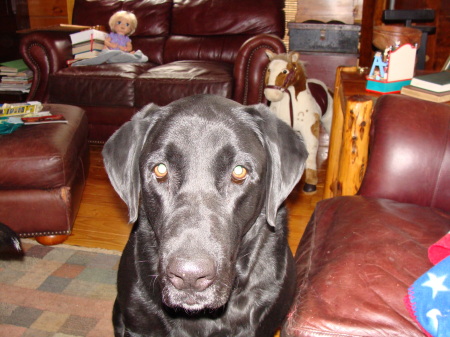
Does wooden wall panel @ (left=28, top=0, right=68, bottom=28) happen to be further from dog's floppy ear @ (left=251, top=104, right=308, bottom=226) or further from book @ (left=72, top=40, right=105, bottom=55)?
dog's floppy ear @ (left=251, top=104, right=308, bottom=226)

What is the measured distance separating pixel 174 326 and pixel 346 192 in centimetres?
125

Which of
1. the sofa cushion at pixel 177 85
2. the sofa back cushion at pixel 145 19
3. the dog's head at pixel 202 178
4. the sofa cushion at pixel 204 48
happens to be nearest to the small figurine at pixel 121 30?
the sofa back cushion at pixel 145 19

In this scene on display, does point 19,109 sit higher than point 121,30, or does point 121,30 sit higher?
point 121,30

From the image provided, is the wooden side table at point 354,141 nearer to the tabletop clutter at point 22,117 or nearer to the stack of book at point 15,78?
the tabletop clutter at point 22,117

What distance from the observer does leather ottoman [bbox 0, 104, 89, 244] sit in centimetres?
243

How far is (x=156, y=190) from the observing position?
1.38m

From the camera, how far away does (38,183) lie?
248 cm

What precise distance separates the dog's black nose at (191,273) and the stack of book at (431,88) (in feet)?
Result: 6.00

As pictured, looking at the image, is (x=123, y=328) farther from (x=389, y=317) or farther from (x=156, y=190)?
(x=389, y=317)

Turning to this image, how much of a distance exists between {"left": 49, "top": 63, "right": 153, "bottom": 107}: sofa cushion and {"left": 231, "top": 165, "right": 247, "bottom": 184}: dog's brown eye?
9.26 feet

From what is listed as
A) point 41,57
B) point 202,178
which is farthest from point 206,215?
point 41,57

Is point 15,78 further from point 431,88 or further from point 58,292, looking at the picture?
point 431,88

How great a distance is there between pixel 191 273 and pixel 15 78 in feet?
13.7

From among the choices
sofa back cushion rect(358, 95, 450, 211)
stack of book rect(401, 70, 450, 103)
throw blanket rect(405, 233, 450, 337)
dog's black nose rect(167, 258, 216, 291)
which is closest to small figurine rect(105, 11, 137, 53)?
stack of book rect(401, 70, 450, 103)
